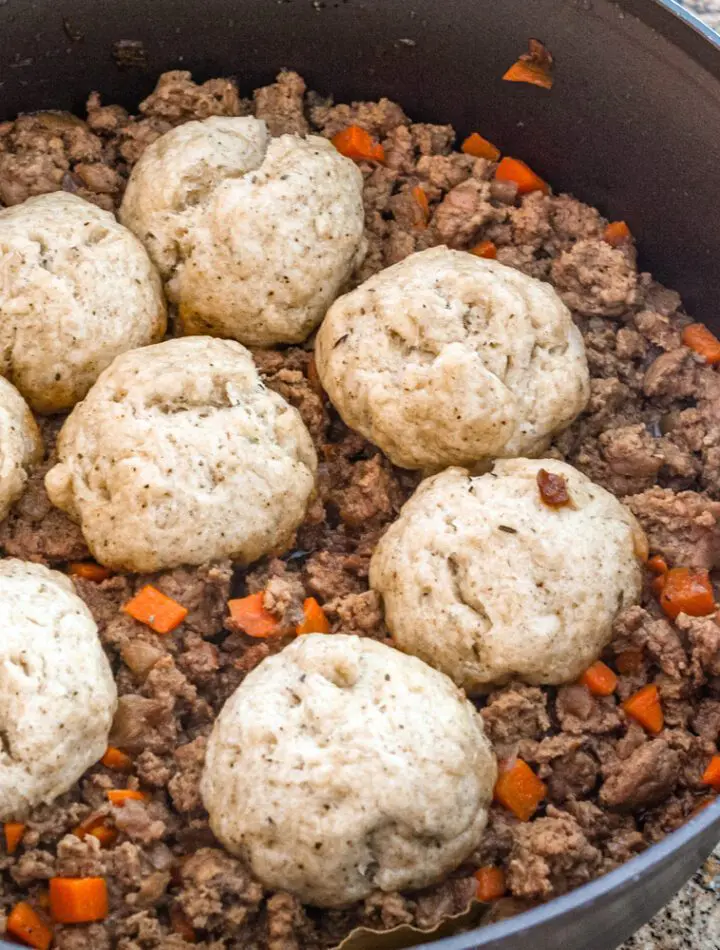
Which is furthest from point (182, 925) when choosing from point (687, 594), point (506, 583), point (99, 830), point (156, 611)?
point (687, 594)

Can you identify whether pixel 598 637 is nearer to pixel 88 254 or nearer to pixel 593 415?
pixel 593 415

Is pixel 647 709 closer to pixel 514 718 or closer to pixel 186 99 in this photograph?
pixel 514 718

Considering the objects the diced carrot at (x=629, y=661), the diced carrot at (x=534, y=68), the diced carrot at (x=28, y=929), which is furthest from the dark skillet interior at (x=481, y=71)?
the diced carrot at (x=28, y=929)

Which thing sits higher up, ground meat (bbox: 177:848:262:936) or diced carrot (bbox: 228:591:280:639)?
diced carrot (bbox: 228:591:280:639)

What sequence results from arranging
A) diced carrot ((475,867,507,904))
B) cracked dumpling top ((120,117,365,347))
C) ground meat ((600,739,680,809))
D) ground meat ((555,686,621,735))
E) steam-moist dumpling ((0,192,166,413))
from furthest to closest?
1. cracked dumpling top ((120,117,365,347))
2. steam-moist dumpling ((0,192,166,413))
3. ground meat ((555,686,621,735))
4. ground meat ((600,739,680,809))
5. diced carrot ((475,867,507,904))

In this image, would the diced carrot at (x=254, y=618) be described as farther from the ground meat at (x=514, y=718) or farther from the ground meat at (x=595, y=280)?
the ground meat at (x=595, y=280)

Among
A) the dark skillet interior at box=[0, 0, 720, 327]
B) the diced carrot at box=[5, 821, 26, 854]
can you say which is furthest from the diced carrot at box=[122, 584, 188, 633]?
the dark skillet interior at box=[0, 0, 720, 327]

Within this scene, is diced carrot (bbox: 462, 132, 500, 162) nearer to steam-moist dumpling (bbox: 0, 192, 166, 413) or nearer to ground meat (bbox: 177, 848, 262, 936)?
steam-moist dumpling (bbox: 0, 192, 166, 413)
